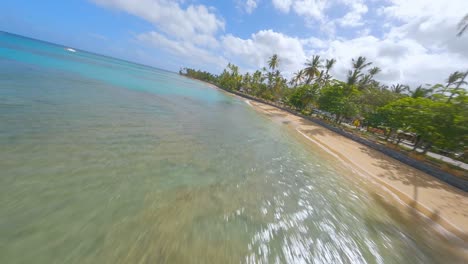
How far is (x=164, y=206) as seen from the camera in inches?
151

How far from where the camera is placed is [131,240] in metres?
2.93

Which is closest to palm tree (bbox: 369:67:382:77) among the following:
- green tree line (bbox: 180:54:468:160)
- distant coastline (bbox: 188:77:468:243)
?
green tree line (bbox: 180:54:468:160)

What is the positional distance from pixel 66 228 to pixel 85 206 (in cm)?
50

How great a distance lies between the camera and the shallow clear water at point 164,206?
2.87m

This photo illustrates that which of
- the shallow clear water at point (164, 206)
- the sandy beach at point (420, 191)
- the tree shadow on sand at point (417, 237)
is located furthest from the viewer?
the sandy beach at point (420, 191)

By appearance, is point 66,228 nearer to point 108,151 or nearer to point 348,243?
point 108,151

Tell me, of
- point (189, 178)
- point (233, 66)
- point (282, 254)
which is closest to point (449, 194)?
point (282, 254)

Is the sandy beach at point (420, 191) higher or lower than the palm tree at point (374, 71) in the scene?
lower

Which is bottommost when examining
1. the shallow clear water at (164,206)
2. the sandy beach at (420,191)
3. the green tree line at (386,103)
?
the shallow clear water at (164,206)

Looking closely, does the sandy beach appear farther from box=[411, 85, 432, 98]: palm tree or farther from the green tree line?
box=[411, 85, 432, 98]: palm tree

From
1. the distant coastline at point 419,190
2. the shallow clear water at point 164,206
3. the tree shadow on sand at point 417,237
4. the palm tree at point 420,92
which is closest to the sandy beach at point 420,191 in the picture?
the distant coastline at point 419,190

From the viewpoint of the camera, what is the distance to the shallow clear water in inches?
113

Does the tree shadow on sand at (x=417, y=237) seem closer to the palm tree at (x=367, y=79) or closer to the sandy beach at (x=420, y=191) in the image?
the sandy beach at (x=420, y=191)

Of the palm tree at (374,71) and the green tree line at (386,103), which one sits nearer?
the green tree line at (386,103)
